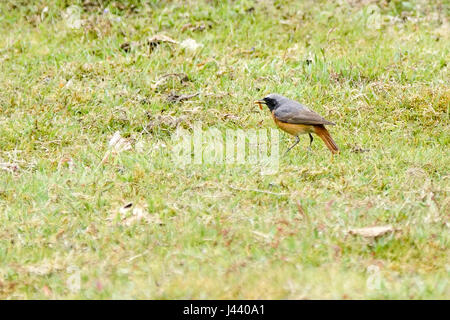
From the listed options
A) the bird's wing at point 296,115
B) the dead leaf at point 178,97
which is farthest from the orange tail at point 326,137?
the dead leaf at point 178,97

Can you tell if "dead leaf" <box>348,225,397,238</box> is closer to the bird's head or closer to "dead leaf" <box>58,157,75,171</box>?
the bird's head

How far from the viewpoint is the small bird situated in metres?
7.87

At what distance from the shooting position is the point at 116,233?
6.19m

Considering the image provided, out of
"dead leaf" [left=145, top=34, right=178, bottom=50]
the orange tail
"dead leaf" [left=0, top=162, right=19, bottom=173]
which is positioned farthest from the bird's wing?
"dead leaf" [left=145, top=34, right=178, bottom=50]

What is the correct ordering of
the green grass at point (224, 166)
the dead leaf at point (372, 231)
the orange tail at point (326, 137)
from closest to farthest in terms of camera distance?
the green grass at point (224, 166) < the dead leaf at point (372, 231) < the orange tail at point (326, 137)

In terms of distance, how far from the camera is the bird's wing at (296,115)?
7.88 meters

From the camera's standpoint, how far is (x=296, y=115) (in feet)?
26.2

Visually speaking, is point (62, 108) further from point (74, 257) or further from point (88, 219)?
point (74, 257)

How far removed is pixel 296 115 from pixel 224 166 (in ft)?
3.30

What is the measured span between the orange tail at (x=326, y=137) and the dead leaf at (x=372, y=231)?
204 cm

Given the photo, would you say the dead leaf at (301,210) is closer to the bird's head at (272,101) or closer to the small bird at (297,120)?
the small bird at (297,120)

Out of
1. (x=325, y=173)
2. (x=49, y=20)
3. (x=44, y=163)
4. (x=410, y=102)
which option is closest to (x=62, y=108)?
(x=44, y=163)

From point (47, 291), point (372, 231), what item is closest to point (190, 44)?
point (372, 231)

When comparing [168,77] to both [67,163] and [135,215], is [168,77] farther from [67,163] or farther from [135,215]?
[135,215]
